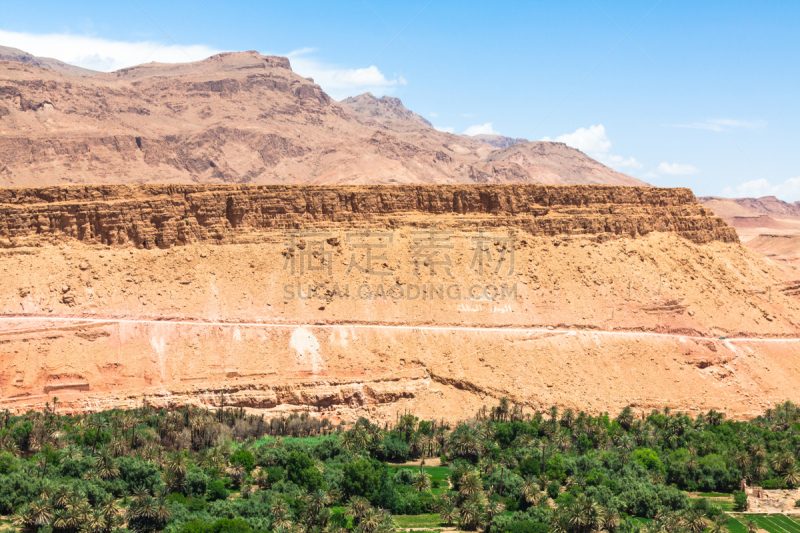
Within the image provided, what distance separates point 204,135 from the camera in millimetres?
136875

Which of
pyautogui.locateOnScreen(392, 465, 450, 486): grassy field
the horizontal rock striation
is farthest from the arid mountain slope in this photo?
pyautogui.locateOnScreen(392, 465, 450, 486): grassy field

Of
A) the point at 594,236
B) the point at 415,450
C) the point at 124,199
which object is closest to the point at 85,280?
the point at 124,199

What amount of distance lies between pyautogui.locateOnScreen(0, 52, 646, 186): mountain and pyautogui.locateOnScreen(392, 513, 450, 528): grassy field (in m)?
87.2

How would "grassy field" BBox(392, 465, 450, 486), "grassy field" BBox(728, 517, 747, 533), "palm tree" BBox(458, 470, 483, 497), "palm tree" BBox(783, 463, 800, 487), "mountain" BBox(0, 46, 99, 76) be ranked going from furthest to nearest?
"mountain" BBox(0, 46, 99, 76), "grassy field" BBox(392, 465, 450, 486), "palm tree" BBox(783, 463, 800, 487), "palm tree" BBox(458, 470, 483, 497), "grassy field" BBox(728, 517, 747, 533)

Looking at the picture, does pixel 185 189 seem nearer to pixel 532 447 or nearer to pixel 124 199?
pixel 124 199

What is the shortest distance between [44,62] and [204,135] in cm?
8340

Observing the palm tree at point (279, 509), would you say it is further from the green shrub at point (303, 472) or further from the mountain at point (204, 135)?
the mountain at point (204, 135)

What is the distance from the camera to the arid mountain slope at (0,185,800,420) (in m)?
54.7

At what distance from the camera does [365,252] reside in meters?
64.9

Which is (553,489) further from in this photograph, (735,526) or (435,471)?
(735,526)

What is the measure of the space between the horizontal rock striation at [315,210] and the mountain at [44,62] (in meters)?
139

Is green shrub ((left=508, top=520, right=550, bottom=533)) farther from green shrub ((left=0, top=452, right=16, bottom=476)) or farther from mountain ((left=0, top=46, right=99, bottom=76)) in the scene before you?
mountain ((left=0, top=46, right=99, bottom=76))

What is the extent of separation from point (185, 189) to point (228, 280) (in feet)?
32.8

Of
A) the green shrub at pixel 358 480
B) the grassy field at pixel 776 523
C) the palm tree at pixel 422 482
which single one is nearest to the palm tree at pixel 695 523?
the grassy field at pixel 776 523
